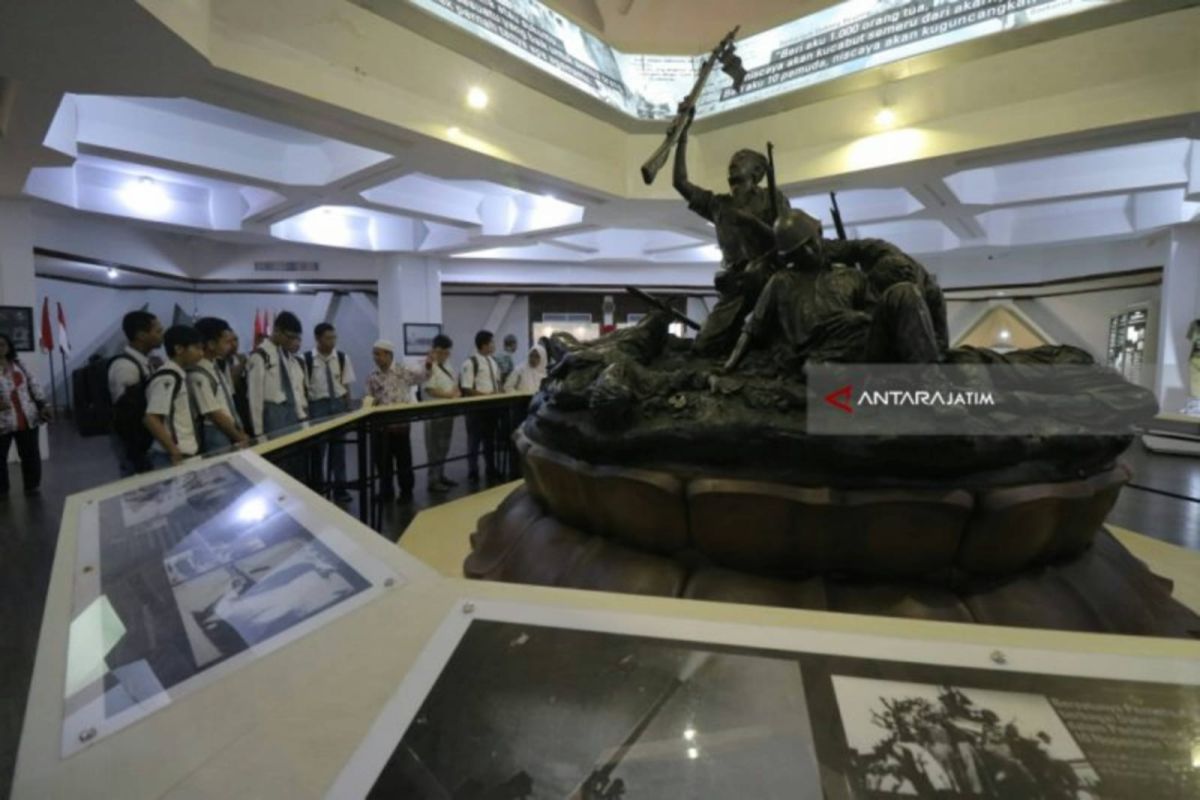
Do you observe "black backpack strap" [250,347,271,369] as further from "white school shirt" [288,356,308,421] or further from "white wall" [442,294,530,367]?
"white wall" [442,294,530,367]

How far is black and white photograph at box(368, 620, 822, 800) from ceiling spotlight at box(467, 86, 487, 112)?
17.3 ft

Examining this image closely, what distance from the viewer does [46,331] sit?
360 inches

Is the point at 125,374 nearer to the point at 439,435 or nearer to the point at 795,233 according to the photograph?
the point at 439,435

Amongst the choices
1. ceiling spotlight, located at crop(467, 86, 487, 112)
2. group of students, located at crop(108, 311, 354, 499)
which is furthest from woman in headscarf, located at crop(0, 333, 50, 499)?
ceiling spotlight, located at crop(467, 86, 487, 112)

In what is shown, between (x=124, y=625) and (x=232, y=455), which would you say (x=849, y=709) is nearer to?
(x=124, y=625)

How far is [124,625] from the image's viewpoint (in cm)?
106

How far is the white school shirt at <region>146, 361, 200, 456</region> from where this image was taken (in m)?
2.89

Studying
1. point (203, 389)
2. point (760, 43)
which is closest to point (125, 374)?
point (203, 389)

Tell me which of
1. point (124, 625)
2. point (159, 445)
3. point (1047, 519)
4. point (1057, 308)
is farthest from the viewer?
point (1057, 308)

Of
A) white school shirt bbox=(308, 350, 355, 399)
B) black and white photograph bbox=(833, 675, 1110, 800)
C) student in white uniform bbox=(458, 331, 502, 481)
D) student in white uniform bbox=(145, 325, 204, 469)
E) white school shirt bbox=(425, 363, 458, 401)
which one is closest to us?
black and white photograph bbox=(833, 675, 1110, 800)

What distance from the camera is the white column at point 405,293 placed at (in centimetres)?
1063

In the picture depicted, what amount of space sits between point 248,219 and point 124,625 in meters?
8.87

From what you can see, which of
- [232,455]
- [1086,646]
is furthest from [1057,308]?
[232,455]

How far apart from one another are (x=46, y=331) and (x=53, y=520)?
7228 mm
